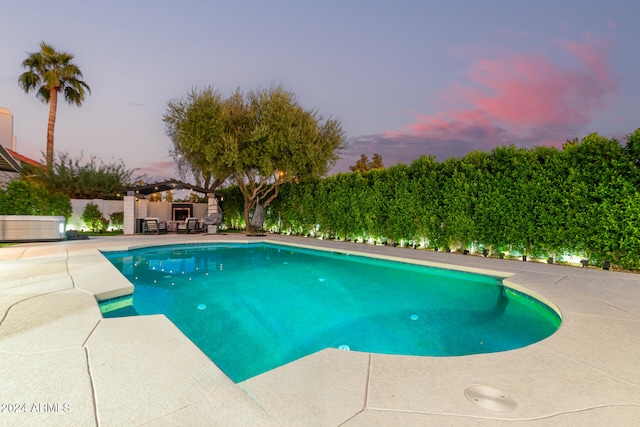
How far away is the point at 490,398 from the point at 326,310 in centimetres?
298

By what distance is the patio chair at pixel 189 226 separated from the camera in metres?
15.0

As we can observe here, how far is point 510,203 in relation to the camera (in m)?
7.99

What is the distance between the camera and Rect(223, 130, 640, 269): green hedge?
253 inches

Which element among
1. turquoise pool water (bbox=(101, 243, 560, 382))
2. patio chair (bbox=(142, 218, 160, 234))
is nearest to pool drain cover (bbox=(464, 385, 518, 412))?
turquoise pool water (bbox=(101, 243, 560, 382))

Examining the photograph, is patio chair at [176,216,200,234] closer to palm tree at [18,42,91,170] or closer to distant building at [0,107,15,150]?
palm tree at [18,42,91,170]

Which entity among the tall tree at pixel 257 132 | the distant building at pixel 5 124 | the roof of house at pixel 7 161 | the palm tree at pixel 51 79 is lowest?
the roof of house at pixel 7 161

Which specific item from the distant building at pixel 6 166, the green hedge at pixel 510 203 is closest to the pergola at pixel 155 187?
the distant building at pixel 6 166

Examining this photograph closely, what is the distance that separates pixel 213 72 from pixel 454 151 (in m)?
12.8

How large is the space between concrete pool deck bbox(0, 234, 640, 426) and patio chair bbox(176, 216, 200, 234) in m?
12.1

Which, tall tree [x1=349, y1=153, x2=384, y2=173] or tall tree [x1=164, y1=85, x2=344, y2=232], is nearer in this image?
tall tree [x1=164, y1=85, x2=344, y2=232]

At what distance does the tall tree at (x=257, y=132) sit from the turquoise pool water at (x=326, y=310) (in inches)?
252

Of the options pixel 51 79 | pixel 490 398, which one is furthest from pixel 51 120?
pixel 490 398

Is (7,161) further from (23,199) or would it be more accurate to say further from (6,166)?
(23,199)

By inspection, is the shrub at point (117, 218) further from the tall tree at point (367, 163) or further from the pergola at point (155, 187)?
the tall tree at point (367, 163)
